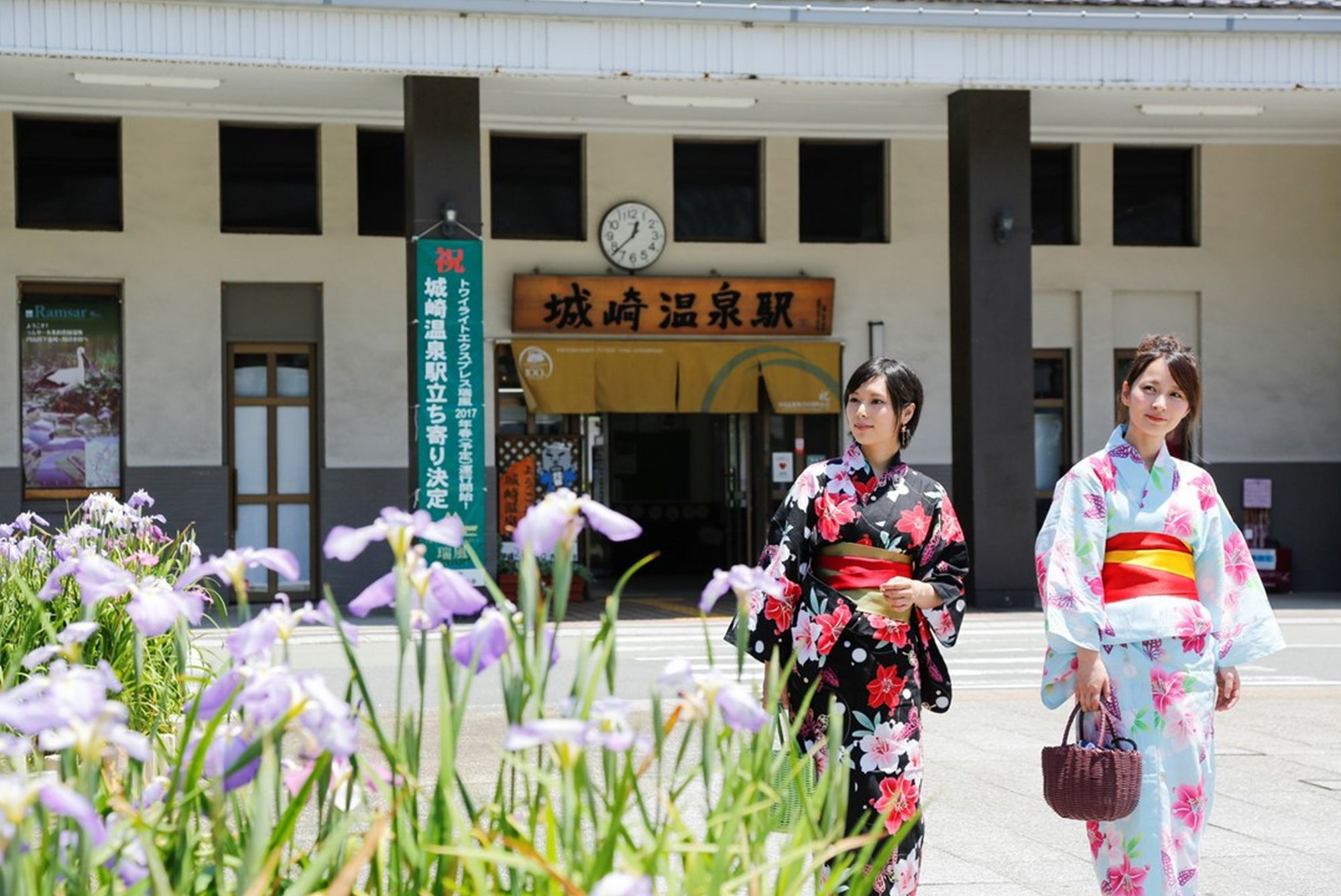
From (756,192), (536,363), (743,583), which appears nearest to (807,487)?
(743,583)

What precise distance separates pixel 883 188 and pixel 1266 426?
5.12m

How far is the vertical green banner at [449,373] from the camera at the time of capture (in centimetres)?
1516

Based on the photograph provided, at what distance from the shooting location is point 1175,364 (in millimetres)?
4766

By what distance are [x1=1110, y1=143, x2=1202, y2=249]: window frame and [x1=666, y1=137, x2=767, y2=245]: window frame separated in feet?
12.9

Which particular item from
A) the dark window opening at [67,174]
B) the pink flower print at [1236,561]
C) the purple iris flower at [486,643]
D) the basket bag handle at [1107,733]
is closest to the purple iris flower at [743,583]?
the purple iris flower at [486,643]

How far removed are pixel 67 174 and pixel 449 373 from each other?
498 cm

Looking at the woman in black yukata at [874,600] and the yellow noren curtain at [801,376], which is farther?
the yellow noren curtain at [801,376]

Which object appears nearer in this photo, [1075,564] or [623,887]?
[623,887]

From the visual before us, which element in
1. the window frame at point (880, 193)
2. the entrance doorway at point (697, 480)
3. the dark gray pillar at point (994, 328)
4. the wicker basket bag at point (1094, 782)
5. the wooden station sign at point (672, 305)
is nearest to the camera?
the wicker basket bag at point (1094, 782)

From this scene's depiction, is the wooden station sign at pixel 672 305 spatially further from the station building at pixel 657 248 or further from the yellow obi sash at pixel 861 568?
the yellow obi sash at pixel 861 568

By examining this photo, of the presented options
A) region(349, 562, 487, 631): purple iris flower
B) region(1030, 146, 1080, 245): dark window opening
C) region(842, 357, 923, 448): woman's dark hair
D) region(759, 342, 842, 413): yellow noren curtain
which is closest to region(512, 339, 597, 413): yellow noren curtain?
region(759, 342, 842, 413): yellow noren curtain

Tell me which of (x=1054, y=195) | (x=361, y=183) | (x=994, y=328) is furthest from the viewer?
(x=1054, y=195)

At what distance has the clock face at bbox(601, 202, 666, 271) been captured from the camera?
60.8ft

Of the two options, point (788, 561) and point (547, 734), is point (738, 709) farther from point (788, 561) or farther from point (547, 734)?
point (788, 561)
